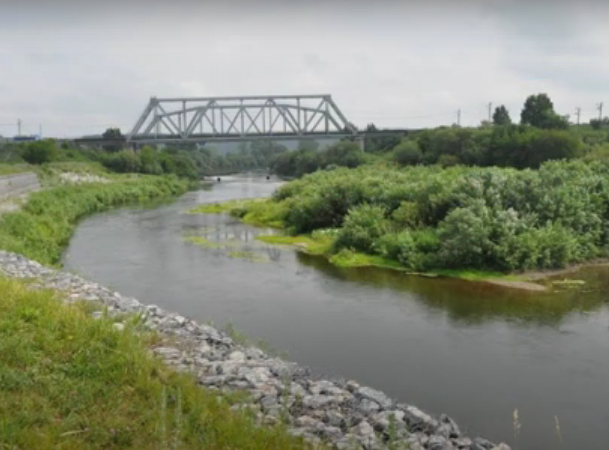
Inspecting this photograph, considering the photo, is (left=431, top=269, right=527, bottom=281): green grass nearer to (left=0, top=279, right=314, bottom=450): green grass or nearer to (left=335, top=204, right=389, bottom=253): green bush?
(left=335, top=204, right=389, bottom=253): green bush

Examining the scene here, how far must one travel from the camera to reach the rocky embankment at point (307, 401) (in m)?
6.62

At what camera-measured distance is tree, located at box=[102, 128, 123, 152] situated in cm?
8835

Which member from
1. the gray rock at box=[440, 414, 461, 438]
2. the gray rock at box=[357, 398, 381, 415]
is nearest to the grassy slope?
the gray rock at box=[440, 414, 461, 438]

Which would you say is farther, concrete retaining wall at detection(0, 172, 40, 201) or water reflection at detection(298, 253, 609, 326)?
concrete retaining wall at detection(0, 172, 40, 201)

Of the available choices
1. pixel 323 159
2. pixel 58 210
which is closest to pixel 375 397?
pixel 58 210

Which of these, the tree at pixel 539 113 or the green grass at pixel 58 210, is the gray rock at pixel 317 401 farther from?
the tree at pixel 539 113

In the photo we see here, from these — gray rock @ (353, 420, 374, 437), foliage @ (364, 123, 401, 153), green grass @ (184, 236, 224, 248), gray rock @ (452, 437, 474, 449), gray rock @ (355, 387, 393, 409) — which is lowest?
gray rock @ (452, 437, 474, 449)

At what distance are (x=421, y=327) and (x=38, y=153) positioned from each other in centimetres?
5412

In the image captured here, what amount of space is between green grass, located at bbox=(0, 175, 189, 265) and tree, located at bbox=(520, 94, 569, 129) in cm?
3410

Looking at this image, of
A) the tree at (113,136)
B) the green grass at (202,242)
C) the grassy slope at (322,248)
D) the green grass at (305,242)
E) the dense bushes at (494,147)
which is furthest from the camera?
the tree at (113,136)

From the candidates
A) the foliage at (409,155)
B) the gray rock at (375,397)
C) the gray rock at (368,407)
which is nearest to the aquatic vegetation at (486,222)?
the gray rock at (375,397)

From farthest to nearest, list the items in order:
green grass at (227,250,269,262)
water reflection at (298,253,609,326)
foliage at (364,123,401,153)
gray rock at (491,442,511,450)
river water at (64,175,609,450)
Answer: foliage at (364,123,401,153) < green grass at (227,250,269,262) < water reflection at (298,253,609,326) < river water at (64,175,609,450) < gray rock at (491,442,511,450)

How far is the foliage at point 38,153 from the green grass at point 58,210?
7.23 meters

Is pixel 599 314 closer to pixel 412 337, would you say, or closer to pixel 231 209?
pixel 412 337
